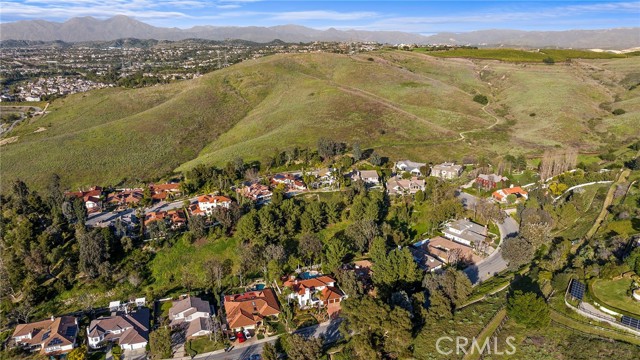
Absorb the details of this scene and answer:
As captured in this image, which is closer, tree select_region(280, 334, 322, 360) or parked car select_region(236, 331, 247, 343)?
tree select_region(280, 334, 322, 360)

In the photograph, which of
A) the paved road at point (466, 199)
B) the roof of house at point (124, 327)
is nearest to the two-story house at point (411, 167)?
the paved road at point (466, 199)

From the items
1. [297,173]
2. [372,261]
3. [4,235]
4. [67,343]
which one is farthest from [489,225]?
[4,235]

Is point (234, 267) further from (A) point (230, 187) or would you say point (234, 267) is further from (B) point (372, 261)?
(A) point (230, 187)

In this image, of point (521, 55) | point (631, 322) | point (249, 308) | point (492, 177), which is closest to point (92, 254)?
point (249, 308)

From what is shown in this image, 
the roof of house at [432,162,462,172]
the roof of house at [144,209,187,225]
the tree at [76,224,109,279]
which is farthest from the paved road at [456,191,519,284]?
the tree at [76,224,109,279]

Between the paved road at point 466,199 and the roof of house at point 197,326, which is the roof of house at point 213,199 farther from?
the paved road at point 466,199

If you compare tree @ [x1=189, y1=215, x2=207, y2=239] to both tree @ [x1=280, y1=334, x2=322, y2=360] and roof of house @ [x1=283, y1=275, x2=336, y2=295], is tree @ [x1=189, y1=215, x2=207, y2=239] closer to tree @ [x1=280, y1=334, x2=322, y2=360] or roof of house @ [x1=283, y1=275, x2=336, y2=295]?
roof of house @ [x1=283, y1=275, x2=336, y2=295]

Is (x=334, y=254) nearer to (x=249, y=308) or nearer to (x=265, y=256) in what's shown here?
(x=265, y=256)
